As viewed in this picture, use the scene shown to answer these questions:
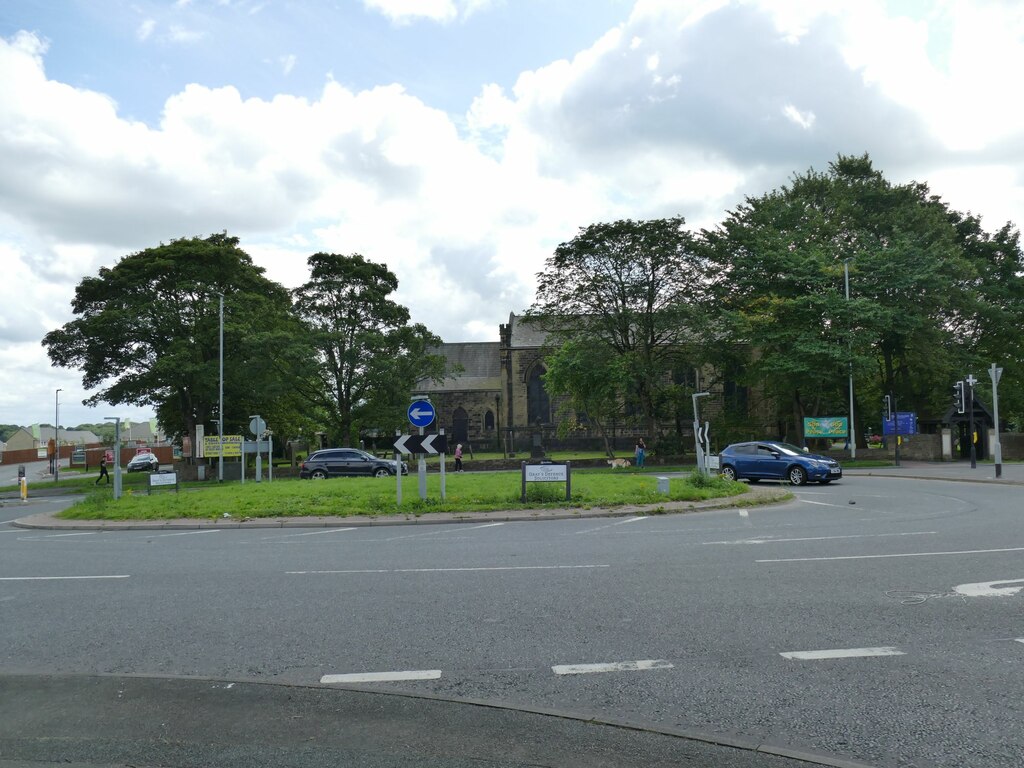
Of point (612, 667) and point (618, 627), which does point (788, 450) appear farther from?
point (612, 667)

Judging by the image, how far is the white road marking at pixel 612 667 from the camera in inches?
213

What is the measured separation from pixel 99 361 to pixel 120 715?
41.7 metres

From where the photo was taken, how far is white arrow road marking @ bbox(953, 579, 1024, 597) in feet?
25.2

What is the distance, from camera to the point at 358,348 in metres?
46.8

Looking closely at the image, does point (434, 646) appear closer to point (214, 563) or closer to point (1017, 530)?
point (214, 563)

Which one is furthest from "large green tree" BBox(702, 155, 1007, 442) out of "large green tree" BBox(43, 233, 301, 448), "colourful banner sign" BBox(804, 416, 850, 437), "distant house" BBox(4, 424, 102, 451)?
"distant house" BBox(4, 424, 102, 451)

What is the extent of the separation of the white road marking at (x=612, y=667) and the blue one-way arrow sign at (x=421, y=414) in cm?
1265

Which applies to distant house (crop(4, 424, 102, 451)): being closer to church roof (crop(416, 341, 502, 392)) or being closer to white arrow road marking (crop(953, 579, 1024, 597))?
church roof (crop(416, 341, 502, 392))

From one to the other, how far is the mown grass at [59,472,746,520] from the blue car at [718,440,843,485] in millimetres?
4946

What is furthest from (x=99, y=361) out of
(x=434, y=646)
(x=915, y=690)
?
(x=915, y=690)

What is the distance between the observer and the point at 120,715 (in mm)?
4773

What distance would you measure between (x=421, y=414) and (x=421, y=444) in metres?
0.71

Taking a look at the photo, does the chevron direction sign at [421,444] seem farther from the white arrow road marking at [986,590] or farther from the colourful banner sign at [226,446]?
the colourful banner sign at [226,446]

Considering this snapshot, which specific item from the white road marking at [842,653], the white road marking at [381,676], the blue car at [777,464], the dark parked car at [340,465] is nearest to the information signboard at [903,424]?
the blue car at [777,464]
